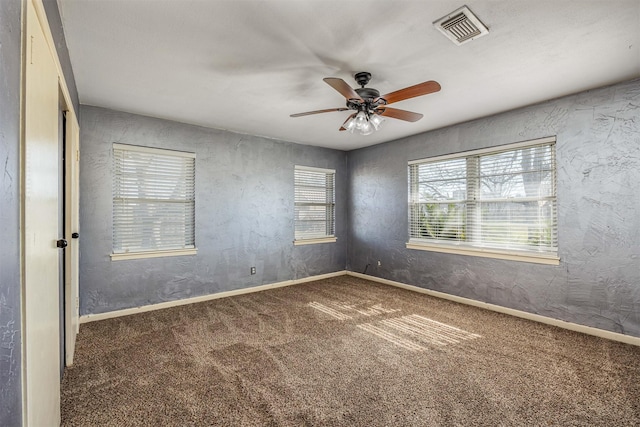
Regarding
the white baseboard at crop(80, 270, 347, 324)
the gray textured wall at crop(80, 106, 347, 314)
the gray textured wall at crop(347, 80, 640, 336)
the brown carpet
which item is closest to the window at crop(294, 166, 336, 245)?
the gray textured wall at crop(80, 106, 347, 314)

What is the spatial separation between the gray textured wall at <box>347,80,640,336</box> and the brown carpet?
1.10ft

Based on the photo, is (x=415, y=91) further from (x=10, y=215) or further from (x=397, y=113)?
(x=10, y=215)

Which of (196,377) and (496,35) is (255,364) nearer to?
(196,377)

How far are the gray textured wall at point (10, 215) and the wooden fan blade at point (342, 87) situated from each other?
1.62 metres

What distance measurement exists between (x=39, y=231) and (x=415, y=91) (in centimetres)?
243

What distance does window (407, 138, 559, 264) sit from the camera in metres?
3.55

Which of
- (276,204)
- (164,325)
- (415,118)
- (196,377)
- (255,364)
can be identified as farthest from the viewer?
(276,204)

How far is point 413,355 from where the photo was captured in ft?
8.90

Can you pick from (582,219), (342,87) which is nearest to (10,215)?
(342,87)

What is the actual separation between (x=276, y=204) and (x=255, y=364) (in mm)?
2926

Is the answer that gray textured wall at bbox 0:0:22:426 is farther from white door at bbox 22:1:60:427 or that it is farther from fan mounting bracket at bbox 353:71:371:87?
fan mounting bracket at bbox 353:71:371:87

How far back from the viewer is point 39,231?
1.27m

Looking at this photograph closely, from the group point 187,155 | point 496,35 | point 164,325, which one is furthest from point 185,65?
point 164,325

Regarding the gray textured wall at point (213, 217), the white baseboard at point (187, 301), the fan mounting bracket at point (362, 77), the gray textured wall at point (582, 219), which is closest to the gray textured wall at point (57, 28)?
the gray textured wall at point (213, 217)
